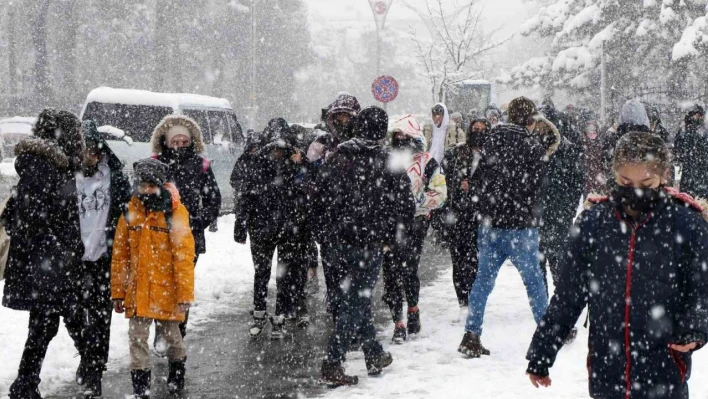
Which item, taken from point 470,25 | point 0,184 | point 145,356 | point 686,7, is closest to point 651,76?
point 686,7

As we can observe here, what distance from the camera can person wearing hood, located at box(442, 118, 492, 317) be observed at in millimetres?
7504

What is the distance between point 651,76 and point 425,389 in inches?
1169

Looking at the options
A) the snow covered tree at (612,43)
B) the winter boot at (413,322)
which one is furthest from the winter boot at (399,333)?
the snow covered tree at (612,43)

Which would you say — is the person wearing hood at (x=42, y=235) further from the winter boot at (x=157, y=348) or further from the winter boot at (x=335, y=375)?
the winter boot at (x=335, y=375)

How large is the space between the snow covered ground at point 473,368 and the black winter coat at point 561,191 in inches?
32.1

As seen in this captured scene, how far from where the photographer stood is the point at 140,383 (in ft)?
17.0

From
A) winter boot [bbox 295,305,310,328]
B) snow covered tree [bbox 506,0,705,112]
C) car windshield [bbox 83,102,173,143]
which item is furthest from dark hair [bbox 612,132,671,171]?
snow covered tree [bbox 506,0,705,112]

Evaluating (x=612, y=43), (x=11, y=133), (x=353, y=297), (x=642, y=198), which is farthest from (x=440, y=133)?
(x=612, y=43)

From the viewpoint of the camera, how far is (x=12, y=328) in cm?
687

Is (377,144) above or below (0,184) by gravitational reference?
above

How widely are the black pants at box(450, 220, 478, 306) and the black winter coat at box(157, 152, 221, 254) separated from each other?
7.50 ft

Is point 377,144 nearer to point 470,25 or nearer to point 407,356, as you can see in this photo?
point 407,356

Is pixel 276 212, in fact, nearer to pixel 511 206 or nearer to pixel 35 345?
pixel 511 206

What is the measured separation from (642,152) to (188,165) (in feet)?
12.2
